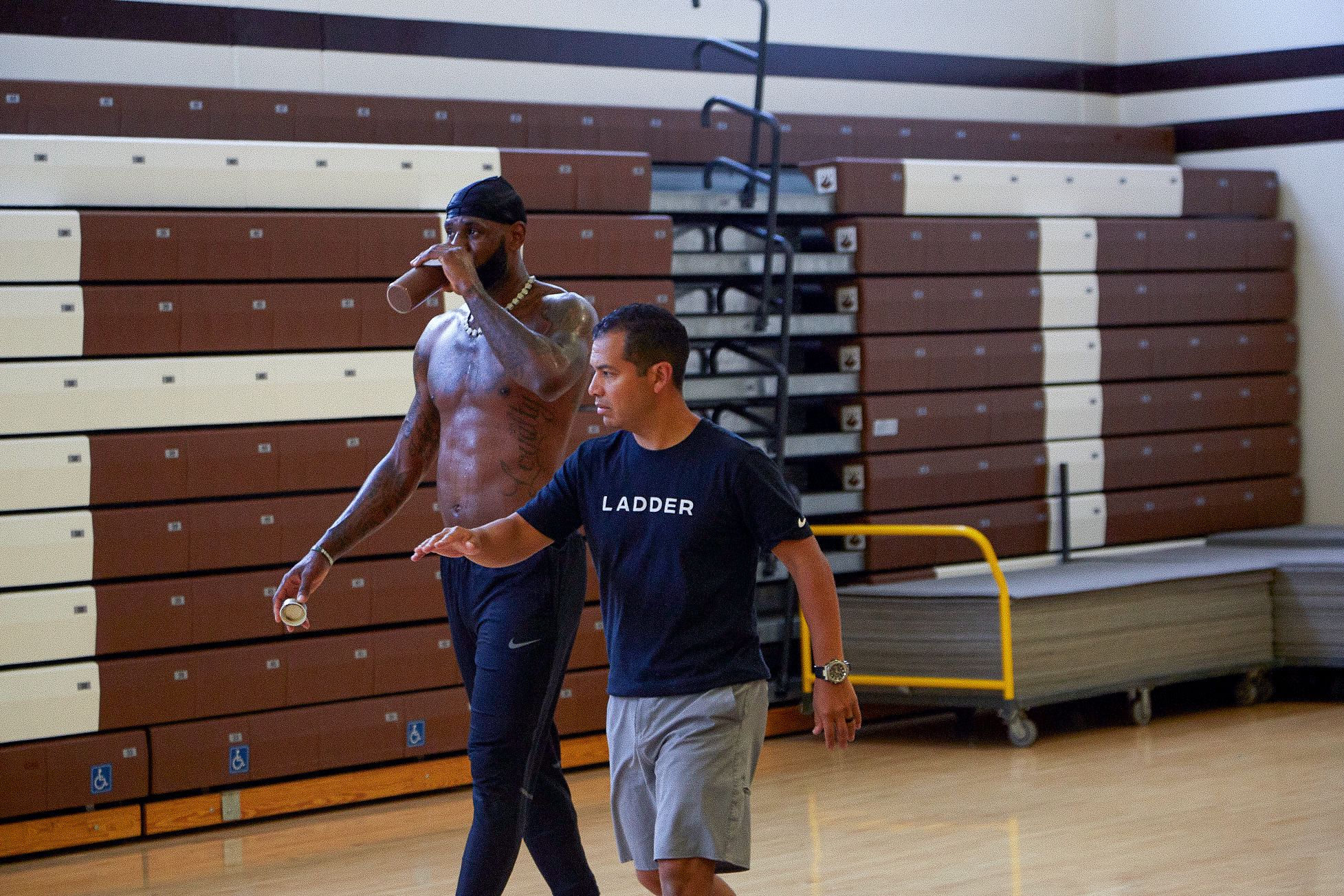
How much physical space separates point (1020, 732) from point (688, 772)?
3852mm

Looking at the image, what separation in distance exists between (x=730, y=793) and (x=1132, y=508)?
5.35 meters

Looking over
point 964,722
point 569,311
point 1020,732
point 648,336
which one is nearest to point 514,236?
point 569,311

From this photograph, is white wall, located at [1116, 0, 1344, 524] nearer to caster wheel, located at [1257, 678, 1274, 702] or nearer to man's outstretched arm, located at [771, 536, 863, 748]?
caster wheel, located at [1257, 678, 1274, 702]

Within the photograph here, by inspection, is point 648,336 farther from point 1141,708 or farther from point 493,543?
point 1141,708

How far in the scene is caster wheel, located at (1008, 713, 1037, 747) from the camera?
22.3 ft

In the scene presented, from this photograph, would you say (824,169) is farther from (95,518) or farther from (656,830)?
(656,830)

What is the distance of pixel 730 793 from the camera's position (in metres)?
3.26

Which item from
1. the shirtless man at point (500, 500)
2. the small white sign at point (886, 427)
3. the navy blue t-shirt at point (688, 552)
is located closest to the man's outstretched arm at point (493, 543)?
the navy blue t-shirt at point (688, 552)

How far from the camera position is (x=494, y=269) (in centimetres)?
396

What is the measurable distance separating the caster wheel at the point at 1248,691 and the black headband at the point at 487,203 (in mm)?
4963

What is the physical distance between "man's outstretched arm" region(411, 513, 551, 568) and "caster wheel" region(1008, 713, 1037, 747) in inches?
147

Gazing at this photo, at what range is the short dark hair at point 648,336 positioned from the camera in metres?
3.33

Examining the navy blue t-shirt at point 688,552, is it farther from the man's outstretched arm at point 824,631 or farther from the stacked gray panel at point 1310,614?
the stacked gray panel at point 1310,614

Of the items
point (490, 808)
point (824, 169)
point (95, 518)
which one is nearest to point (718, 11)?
point (824, 169)
